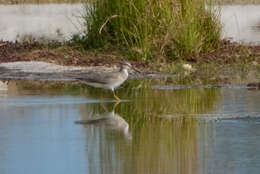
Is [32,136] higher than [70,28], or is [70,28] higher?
[32,136]

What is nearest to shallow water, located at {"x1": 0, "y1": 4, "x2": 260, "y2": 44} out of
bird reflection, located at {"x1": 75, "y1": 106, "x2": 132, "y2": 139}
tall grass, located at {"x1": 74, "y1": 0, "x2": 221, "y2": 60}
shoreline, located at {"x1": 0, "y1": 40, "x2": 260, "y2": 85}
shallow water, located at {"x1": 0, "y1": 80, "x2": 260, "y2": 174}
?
shoreline, located at {"x1": 0, "y1": 40, "x2": 260, "y2": 85}

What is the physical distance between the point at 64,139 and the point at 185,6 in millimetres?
7523

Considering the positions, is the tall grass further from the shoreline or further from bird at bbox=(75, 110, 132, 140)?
bird at bbox=(75, 110, 132, 140)

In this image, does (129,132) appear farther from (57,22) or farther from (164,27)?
(57,22)

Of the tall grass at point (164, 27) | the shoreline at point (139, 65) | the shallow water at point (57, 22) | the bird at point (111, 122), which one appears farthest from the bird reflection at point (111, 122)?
the shallow water at point (57, 22)

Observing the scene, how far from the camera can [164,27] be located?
15008 millimetres

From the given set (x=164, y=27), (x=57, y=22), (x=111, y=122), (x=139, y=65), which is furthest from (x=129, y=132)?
(x=57, y=22)

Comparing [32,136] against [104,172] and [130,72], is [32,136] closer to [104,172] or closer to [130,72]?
[104,172]

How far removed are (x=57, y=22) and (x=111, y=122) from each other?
1997 centimetres

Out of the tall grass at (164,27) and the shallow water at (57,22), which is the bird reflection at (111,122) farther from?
the shallow water at (57,22)

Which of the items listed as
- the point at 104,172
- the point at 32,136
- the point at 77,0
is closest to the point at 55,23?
the point at 77,0

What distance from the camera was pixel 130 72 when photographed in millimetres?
13969

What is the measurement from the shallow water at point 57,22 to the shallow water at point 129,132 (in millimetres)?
7213

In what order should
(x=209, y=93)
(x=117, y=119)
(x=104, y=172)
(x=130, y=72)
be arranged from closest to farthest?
(x=104, y=172) → (x=117, y=119) → (x=209, y=93) → (x=130, y=72)
